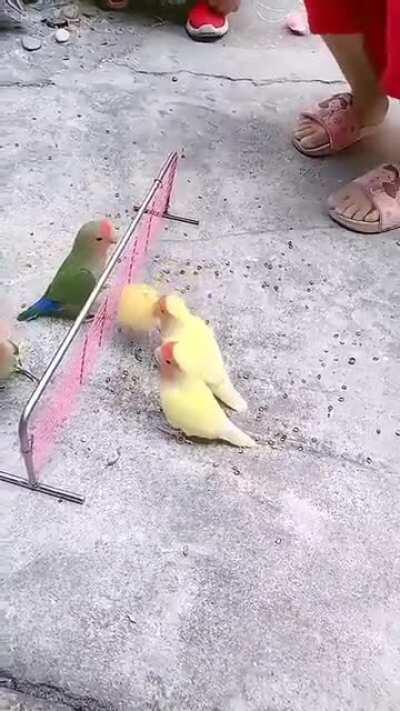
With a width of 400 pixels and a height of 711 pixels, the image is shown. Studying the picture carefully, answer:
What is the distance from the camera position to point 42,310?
1247 millimetres

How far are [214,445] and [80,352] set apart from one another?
0.22 meters

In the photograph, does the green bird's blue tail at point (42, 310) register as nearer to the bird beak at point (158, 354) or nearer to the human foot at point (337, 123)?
the bird beak at point (158, 354)

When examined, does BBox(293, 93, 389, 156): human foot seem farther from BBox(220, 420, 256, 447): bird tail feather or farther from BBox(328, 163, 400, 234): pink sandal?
BBox(220, 420, 256, 447): bird tail feather

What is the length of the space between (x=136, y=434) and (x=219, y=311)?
10.2 inches

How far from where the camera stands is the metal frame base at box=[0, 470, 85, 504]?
1.04 meters

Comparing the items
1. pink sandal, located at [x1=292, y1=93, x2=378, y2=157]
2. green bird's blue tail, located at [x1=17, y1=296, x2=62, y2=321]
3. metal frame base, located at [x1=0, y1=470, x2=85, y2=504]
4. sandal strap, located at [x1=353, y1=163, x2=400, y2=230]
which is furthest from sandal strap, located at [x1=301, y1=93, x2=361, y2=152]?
metal frame base, located at [x1=0, y1=470, x2=85, y2=504]

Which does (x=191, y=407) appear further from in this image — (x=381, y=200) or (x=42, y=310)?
(x=381, y=200)

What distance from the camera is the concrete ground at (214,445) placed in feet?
2.98

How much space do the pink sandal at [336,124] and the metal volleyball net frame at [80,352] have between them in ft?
0.94

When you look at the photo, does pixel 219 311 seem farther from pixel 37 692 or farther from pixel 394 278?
pixel 37 692

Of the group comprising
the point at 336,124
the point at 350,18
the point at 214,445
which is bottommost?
the point at 214,445

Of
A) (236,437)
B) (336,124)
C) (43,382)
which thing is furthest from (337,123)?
(43,382)

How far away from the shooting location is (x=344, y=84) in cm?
179

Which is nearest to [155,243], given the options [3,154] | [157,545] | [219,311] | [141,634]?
[219,311]
